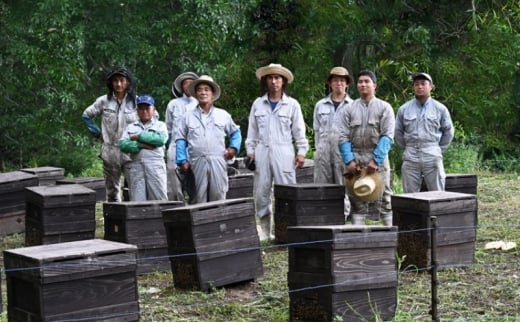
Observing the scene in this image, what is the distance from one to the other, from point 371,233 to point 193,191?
321 centimetres

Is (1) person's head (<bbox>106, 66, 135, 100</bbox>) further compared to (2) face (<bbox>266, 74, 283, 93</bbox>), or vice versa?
(1) person's head (<bbox>106, 66, 135, 100</bbox>)

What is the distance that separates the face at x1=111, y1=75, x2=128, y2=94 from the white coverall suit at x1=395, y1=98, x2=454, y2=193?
2.86 meters

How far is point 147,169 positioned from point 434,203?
296 cm

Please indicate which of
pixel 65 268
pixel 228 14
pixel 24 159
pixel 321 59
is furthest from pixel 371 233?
pixel 24 159

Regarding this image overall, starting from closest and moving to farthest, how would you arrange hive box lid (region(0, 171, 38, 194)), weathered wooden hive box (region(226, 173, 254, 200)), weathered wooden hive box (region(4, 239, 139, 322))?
weathered wooden hive box (region(4, 239, 139, 322))
hive box lid (region(0, 171, 38, 194))
weathered wooden hive box (region(226, 173, 254, 200))

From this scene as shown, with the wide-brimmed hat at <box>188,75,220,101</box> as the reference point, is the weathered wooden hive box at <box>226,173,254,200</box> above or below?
below

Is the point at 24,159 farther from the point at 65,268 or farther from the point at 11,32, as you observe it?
the point at 65,268

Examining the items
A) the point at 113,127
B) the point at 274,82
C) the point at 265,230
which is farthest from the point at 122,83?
the point at 265,230

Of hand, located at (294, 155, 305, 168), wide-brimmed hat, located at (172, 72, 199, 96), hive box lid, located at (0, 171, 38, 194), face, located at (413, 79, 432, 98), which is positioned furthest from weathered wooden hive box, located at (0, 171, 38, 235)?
face, located at (413, 79, 432, 98)

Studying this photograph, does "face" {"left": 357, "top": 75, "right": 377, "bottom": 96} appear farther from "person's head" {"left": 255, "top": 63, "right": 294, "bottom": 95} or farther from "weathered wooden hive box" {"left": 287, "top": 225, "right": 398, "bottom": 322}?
"weathered wooden hive box" {"left": 287, "top": 225, "right": 398, "bottom": 322}

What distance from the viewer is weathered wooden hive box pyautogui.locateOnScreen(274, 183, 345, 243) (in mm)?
10453

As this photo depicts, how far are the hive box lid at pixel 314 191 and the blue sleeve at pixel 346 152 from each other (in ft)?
1.83

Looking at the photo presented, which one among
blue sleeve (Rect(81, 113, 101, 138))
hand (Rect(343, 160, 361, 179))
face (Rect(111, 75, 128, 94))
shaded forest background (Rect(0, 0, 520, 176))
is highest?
shaded forest background (Rect(0, 0, 520, 176))

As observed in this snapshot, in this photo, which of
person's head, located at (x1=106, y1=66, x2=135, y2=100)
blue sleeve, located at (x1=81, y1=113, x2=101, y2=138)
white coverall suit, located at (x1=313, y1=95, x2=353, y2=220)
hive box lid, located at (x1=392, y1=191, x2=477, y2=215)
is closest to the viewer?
hive box lid, located at (x1=392, y1=191, x2=477, y2=215)
